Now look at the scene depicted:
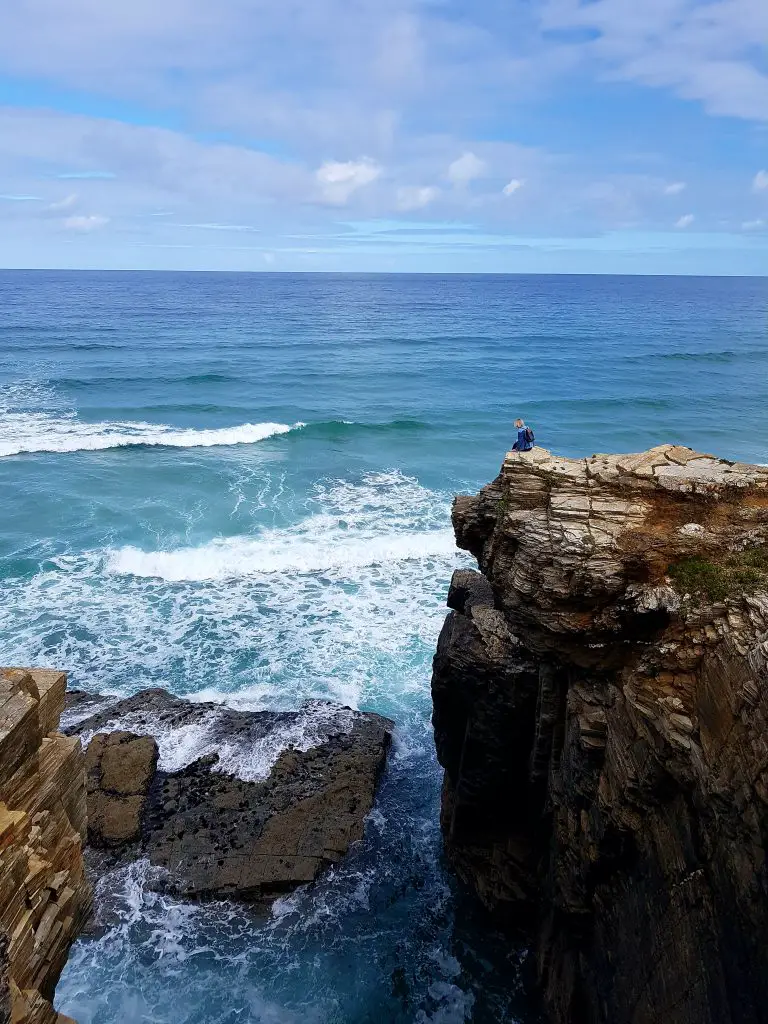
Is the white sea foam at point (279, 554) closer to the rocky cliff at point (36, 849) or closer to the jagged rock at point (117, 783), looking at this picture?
Answer: the jagged rock at point (117, 783)

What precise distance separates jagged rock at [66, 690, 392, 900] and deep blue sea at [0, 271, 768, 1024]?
1.55 ft

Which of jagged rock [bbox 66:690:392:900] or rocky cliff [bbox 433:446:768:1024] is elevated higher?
rocky cliff [bbox 433:446:768:1024]

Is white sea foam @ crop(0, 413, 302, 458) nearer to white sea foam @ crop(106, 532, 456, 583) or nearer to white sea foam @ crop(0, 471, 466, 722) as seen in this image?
white sea foam @ crop(0, 471, 466, 722)

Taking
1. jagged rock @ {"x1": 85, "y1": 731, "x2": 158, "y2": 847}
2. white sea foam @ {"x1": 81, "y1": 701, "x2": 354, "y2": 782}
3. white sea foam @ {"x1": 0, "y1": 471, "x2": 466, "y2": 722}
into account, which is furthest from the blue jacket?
jagged rock @ {"x1": 85, "y1": 731, "x2": 158, "y2": 847}

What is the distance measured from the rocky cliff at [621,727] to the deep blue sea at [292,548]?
8.61 ft

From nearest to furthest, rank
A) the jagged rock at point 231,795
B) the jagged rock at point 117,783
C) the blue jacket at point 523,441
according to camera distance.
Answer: the jagged rock at point 231,795 → the jagged rock at point 117,783 → the blue jacket at point 523,441

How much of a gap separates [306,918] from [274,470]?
24.7 metres

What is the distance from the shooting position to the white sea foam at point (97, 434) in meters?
37.2

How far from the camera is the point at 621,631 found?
32.0ft

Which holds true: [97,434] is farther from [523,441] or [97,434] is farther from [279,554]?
[523,441]

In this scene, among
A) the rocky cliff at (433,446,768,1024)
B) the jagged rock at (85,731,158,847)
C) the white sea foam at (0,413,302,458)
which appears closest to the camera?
the rocky cliff at (433,446,768,1024)

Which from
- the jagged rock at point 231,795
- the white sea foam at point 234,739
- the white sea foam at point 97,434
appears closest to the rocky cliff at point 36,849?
A: the jagged rock at point 231,795

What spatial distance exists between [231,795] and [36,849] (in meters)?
8.43

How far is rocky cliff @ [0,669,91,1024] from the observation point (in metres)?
6.58
